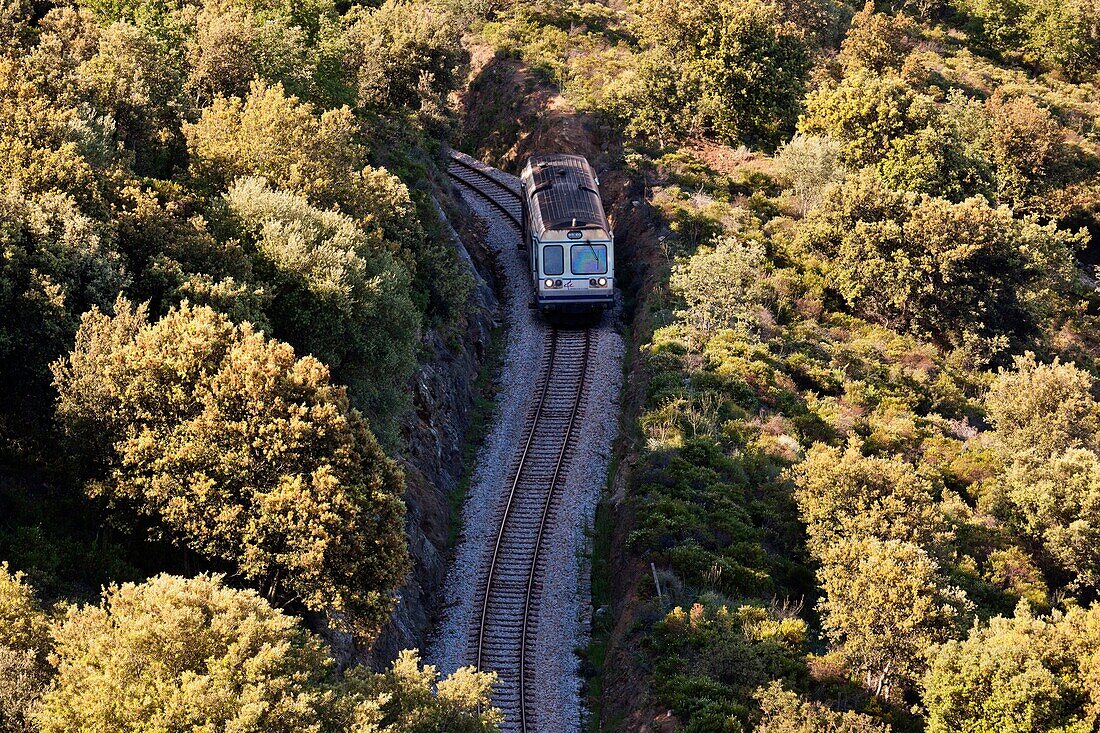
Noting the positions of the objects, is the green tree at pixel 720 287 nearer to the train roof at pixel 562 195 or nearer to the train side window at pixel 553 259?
the train roof at pixel 562 195

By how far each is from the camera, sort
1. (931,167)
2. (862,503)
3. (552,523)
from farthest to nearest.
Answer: (931,167), (552,523), (862,503)

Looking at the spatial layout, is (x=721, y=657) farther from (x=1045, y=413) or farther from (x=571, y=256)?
(x=1045, y=413)

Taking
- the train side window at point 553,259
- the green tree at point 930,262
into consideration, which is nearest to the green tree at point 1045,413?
the green tree at point 930,262

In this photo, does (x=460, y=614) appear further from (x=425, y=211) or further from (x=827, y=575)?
(x=425, y=211)

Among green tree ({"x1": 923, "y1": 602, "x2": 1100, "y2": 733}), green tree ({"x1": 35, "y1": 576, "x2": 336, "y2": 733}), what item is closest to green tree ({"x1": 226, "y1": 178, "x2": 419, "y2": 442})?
green tree ({"x1": 35, "y1": 576, "x2": 336, "y2": 733})

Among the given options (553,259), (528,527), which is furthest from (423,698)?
(553,259)

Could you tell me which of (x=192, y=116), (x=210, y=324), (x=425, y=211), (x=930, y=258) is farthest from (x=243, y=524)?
(x=930, y=258)
